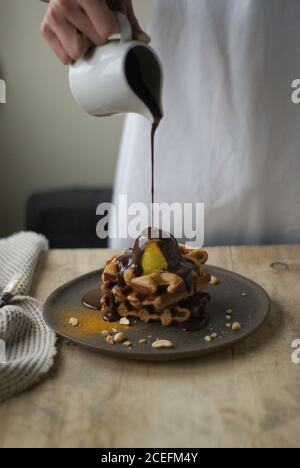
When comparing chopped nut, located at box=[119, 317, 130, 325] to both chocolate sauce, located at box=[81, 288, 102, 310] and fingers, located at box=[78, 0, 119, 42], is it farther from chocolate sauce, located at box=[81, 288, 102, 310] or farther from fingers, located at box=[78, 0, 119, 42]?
fingers, located at box=[78, 0, 119, 42]

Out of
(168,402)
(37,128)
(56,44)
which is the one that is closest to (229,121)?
(56,44)

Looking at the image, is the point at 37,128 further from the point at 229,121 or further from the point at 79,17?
the point at 79,17

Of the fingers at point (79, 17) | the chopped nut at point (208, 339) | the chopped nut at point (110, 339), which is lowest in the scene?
the chopped nut at point (110, 339)

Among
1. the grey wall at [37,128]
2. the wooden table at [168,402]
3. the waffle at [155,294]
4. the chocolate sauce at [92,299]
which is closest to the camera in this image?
the wooden table at [168,402]

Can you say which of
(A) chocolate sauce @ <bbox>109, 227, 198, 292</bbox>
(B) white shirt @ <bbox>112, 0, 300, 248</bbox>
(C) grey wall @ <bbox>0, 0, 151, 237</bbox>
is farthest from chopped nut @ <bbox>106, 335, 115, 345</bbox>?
(C) grey wall @ <bbox>0, 0, 151, 237</bbox>

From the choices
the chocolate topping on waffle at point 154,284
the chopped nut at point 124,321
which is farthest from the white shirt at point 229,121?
the chopped nut at point 124,321

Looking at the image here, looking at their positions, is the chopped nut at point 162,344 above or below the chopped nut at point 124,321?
above

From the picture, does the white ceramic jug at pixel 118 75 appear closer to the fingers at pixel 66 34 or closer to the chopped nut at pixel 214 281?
the fingers at pixel 66 34
